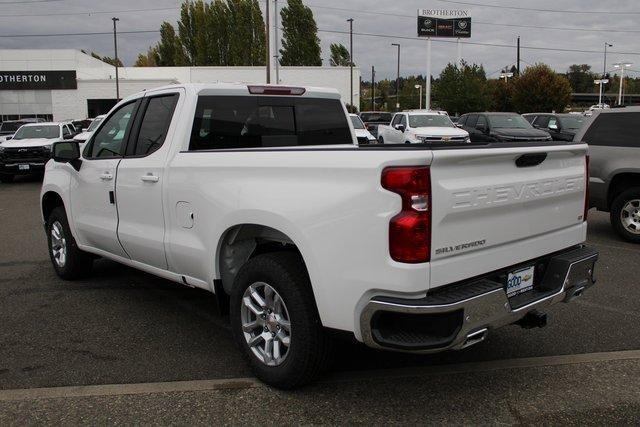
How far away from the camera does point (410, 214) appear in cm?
288

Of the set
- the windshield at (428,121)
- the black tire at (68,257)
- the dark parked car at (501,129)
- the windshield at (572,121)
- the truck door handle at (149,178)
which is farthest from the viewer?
the windshield at (572,121)

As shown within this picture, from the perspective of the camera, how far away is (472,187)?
3055 mm

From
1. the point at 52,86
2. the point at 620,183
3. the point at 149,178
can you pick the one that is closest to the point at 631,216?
the point at 620,183

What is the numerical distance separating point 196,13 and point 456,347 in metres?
68.9

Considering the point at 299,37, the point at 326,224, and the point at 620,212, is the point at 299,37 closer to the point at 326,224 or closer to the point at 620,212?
the point at 620,212

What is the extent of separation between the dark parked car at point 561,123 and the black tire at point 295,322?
15.0m

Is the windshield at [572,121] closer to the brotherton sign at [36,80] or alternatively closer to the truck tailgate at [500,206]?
the truck tailgate at [500,206]

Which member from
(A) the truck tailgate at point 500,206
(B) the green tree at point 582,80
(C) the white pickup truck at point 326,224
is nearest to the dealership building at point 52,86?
(C) the white pickup truck at point 326,224

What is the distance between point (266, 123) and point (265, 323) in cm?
184

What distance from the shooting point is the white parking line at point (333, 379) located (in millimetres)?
3701

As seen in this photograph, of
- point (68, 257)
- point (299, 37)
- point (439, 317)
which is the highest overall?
point (299, 37)

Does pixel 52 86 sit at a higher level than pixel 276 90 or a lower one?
higher

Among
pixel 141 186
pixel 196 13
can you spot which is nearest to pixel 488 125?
pixel 141 186

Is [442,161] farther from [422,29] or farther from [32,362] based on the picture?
[422,29]
